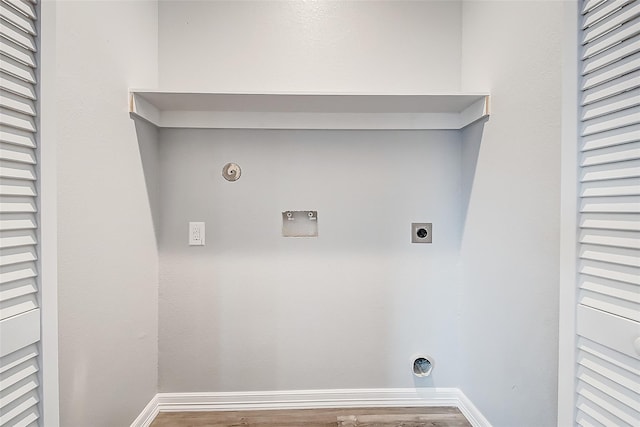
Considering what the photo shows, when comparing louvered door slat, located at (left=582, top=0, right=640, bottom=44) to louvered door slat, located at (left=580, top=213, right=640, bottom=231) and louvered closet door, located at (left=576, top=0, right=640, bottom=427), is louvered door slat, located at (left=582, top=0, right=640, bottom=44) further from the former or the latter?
louvered door slat, located at (left=580, top=213, right=640, bottom=231)

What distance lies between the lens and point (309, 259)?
6.19 ft

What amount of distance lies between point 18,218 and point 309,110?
129cm

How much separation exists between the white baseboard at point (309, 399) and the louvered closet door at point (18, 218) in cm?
117

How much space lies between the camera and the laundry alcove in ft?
6.10

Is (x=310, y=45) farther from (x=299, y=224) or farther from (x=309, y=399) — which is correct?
(x=309, y=399)

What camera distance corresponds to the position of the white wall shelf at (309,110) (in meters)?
1.57

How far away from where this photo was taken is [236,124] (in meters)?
1.81

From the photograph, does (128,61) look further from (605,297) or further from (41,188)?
(605,297)

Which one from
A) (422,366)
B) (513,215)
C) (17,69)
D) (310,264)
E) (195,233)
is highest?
(17,69)

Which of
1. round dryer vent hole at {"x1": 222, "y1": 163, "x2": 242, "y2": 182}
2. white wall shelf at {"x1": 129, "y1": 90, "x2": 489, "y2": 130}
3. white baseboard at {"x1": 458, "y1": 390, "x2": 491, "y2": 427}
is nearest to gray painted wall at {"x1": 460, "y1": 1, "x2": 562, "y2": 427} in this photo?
white baseboard at {"x1": 458, "y1": 390, "x2": 491, "y2": 427}

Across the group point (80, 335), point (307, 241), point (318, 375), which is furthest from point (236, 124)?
point (318, 375)

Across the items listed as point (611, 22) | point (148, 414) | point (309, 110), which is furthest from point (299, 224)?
point (611, 22)

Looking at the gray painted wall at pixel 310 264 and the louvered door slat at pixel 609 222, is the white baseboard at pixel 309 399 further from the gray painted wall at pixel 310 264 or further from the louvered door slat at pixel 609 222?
the louvered door slat at pixel 609 222

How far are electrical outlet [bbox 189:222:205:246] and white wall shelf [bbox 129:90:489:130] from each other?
513mm
